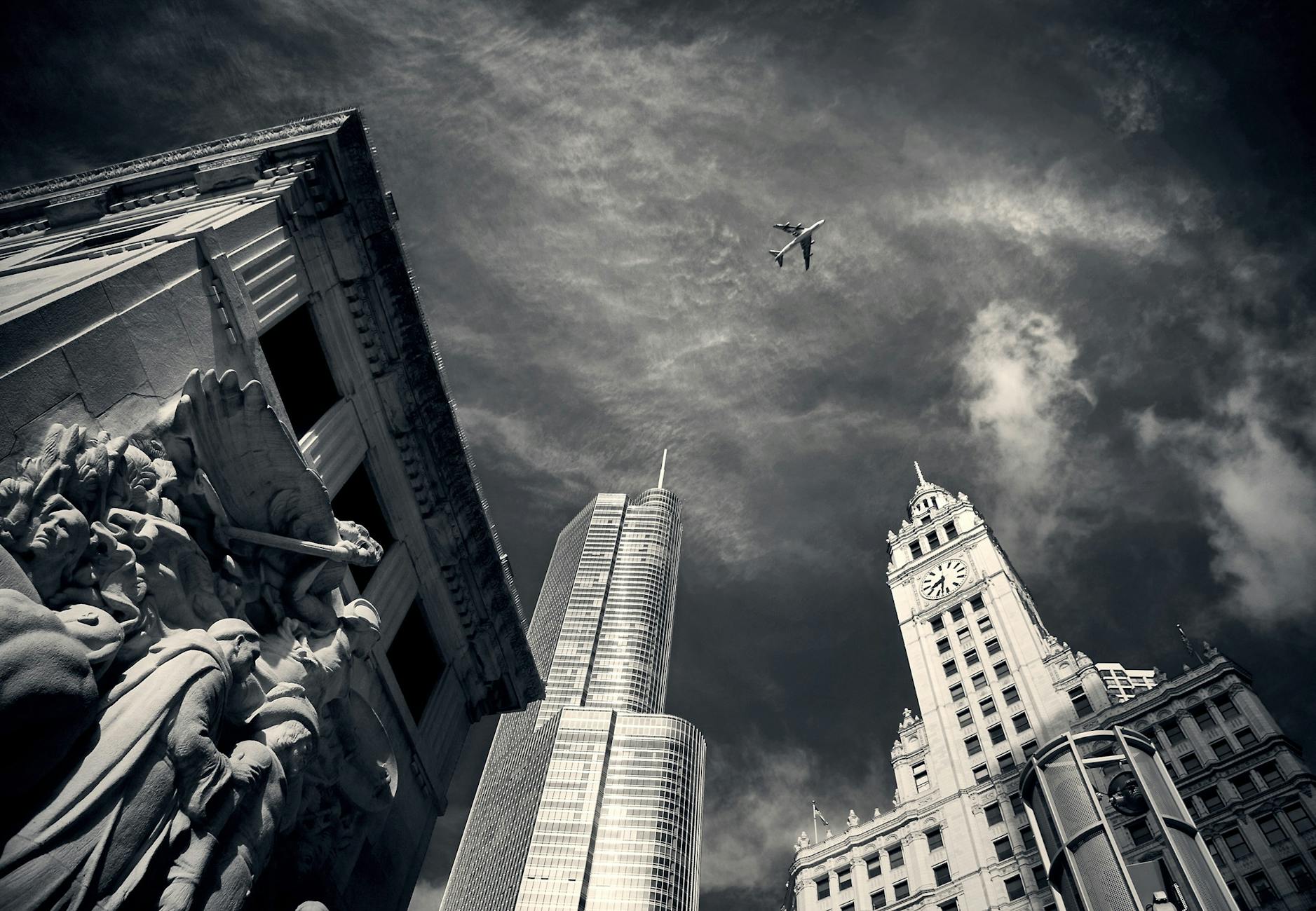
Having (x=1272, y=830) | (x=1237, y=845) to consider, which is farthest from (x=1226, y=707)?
(x=1237, y=845)

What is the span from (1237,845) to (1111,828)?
58.3m

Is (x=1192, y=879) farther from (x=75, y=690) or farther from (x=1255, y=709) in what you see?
(x=1255, y=709)

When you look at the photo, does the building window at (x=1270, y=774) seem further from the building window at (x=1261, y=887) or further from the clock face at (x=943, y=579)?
the clock face at (x=943, y=579)

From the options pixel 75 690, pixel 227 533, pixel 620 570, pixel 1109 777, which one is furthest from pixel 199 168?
pixel 620 570

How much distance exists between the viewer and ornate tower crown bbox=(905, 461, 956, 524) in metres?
108

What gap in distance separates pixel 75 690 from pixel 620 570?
15774cm

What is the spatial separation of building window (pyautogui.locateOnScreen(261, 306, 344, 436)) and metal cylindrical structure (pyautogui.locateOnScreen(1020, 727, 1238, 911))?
18130 millimetres

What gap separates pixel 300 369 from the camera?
69.3 ft

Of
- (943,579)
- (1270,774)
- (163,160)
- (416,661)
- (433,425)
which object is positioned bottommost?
(416,661)

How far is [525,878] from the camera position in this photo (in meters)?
114

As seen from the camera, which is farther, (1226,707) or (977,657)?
(977,657)

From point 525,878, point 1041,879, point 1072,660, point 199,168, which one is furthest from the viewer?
point 525,878

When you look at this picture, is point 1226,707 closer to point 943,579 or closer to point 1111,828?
point 943,579

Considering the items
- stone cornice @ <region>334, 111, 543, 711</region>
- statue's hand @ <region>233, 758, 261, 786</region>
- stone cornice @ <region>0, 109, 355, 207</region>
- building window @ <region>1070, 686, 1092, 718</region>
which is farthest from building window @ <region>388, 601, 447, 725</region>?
building window @ <region>1070, 686, 1092, 718</region>
